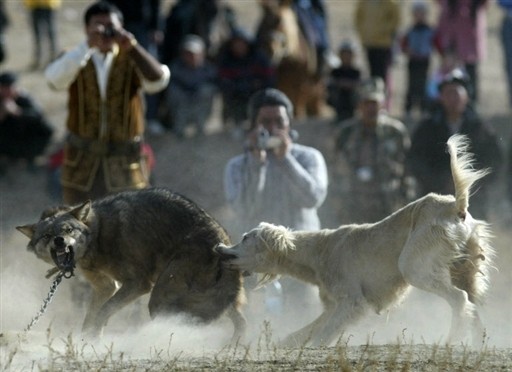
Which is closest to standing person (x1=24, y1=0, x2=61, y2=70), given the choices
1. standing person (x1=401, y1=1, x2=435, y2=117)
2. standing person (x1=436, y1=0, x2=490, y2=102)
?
standing person (x1=401, y1=1, x2=435, y2=117)

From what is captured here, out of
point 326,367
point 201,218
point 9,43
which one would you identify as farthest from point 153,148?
point 326,367

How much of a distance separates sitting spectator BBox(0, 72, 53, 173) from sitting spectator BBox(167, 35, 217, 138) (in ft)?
4.76

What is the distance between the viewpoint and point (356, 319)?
1037 centimetres

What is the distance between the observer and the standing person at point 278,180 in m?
12.3

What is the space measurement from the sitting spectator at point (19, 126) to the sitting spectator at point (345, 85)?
10.3 ft

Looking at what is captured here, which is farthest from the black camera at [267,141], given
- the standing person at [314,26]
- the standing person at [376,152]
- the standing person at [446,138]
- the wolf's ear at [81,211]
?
the standing person at [314,26]

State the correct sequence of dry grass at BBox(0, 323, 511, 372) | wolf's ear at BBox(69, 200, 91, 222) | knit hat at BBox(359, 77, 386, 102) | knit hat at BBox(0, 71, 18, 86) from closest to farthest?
dry grass at BBox(0, 323, 511, 372) → wolf's ear at BBox(69, 200, 91, 222) → knit hat at BBox(359, 77, 386, 102) → knit hat at BBox(0, 71, 18, 86)

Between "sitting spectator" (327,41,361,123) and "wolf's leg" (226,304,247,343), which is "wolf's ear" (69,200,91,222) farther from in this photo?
"sitting spectator" (327,41,361,123)

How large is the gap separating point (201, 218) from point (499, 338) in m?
2.19

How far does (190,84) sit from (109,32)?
18.0 feet

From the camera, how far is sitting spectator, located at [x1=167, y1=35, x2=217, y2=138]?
1769 cm

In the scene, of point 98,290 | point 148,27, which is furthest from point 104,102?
point 148,27

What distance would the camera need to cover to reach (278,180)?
12.4 m

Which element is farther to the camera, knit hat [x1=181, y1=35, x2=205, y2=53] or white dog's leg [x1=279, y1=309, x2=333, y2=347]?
knit hat [x1=181, y1=35, x2=205, y2=53]
